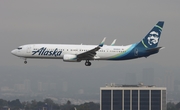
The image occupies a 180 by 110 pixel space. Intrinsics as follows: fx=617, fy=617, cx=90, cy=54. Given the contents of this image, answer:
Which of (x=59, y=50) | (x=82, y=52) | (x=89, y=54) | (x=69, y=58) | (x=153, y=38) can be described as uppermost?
(x=153, y=38)

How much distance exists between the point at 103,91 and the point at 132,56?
52.8 m

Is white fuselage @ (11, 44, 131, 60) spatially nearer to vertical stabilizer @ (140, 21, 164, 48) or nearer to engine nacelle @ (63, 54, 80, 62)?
engine nacelle @ (63, 54, 80, 62)

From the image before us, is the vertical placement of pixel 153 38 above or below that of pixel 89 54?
above

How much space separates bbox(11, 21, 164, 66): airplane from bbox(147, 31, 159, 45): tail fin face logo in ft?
7.46

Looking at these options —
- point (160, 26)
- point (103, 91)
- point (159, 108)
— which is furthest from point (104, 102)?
point (160, 26)

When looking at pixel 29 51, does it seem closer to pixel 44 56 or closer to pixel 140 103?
pixel 44 56

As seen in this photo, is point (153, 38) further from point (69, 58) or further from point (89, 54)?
A: point (69, 58)

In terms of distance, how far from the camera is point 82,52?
333 feet

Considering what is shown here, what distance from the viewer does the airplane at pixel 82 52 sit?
10019 cm

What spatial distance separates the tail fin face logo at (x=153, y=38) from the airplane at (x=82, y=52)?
2275 millimetres

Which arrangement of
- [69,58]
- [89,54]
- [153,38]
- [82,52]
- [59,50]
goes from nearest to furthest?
[69,58]
[89,54]
[59,50]
[82,52]
[153,38]

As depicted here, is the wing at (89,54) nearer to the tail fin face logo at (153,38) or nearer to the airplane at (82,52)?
the airplane at (82,52)

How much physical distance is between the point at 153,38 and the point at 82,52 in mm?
13599

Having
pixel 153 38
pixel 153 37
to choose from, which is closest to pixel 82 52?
pixel 153 38
